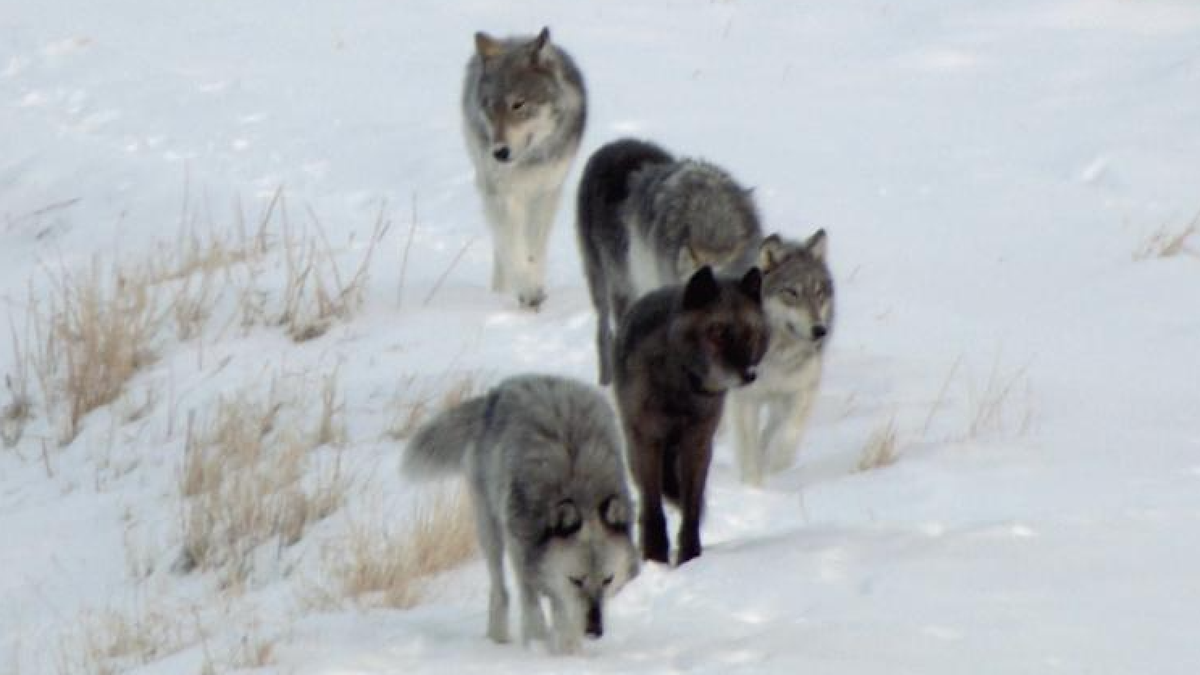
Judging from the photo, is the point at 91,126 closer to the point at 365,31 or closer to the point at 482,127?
the point at 365,31

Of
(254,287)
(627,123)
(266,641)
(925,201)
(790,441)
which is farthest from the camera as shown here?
(627,123)

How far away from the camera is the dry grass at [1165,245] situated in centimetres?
1294

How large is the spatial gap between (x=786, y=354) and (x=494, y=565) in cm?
284

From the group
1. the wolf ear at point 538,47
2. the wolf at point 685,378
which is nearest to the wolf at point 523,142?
the wolf ear at point 538,47

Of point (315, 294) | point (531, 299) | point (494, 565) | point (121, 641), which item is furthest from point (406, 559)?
point (315, 294)

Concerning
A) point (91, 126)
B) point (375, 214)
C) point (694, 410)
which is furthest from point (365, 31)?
point (694, 410)

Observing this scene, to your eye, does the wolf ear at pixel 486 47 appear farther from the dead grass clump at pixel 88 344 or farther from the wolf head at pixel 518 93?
the dead grass clump at pixel 88 344

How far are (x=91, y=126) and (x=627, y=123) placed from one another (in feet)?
13.9

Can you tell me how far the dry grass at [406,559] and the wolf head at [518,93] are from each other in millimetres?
4054

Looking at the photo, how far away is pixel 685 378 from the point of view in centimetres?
832

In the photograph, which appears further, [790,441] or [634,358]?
[790,441]

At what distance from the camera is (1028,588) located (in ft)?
23.9

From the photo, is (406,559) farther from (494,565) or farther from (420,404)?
(420,404)

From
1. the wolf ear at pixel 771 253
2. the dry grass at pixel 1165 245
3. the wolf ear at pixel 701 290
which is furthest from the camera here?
the dry grass at pixel 1165 245
